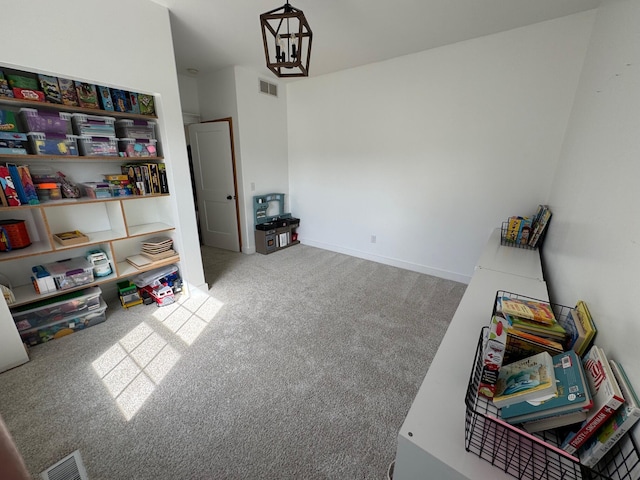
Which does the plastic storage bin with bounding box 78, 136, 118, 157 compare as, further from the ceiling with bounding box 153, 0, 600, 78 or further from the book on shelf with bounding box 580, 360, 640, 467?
the book on shelf with bounding box 580, 360, 640, 467

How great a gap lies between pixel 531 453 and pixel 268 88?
4598mm

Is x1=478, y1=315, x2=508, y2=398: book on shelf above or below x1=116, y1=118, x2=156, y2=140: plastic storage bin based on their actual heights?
below

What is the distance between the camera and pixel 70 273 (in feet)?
7.04

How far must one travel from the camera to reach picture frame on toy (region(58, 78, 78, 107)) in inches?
75.0

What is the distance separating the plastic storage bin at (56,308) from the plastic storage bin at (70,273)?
148 millimetres

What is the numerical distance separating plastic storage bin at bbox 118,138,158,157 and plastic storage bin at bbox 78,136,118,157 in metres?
0.07

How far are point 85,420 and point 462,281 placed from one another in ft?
12.1

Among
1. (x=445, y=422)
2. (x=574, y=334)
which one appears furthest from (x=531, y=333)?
(x=445, y=422)

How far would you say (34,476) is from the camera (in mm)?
1204

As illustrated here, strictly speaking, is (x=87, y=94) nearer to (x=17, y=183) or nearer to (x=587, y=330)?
(x=17, y=183)

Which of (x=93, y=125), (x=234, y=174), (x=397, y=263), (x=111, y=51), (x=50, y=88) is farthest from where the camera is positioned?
(x=234, y=174)

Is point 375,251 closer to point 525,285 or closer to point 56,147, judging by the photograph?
point 525,285

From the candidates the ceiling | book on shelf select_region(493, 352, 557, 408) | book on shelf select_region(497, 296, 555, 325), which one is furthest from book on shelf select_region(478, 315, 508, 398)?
the ceiling

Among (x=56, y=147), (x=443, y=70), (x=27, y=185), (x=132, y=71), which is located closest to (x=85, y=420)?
(x=27, y=185)
